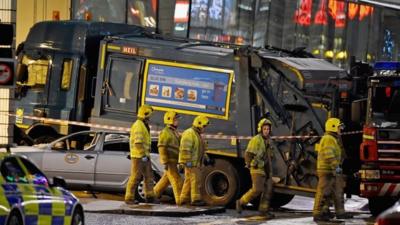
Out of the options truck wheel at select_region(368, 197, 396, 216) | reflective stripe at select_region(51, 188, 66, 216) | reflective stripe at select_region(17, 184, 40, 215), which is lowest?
truck wheel at select_region(368, 197, 396, 216)

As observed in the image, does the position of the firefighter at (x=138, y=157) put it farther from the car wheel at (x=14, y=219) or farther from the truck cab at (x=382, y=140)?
the car wheel at (x=14, y=219)

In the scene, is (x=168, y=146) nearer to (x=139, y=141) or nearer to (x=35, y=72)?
(x=139, y=141)

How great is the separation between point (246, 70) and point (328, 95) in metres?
1.55

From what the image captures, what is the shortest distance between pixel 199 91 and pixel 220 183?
5.87 ft

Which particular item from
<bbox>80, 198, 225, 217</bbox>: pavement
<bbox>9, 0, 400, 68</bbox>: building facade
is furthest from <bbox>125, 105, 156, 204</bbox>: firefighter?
<bbox>9, 0, 400, 68</bbox>: building facade

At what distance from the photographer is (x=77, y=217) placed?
13391 millimetres

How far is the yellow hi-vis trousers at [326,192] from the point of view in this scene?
17.5 m

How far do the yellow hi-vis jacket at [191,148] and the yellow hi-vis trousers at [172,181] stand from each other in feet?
0.78

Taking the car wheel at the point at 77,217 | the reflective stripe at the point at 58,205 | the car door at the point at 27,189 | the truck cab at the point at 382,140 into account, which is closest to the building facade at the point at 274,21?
the truck cab at the point at 382,140

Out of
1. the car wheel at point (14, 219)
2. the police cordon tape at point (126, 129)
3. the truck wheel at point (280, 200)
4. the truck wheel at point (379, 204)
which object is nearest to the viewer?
the car wheel at point (14, 219)

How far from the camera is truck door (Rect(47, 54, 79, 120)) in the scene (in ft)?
71.7

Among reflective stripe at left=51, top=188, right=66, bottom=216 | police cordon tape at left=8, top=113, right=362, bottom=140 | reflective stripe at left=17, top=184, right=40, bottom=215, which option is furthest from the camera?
police cordon tape at left=8, top=113, right=362, bottom=140

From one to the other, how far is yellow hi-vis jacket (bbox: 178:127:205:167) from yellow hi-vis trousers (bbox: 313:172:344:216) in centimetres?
216

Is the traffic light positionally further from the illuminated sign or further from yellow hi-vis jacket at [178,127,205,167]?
the illuminated sign
